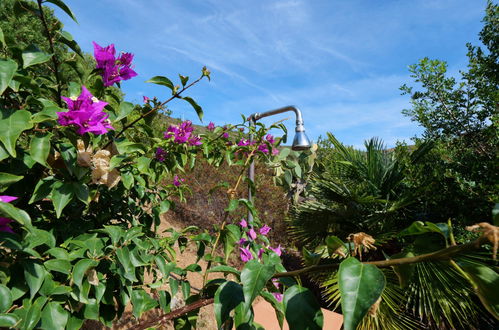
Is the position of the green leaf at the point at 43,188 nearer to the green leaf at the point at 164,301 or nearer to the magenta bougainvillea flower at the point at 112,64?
the magenta bougainvillea flower at the point at 112,64

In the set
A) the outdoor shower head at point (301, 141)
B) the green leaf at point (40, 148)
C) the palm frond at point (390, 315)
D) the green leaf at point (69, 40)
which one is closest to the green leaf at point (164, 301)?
the green leaf at point (40, 148)

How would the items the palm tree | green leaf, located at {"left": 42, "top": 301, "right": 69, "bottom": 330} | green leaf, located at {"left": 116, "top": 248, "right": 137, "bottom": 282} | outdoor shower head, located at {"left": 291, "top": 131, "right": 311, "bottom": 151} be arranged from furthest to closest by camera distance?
the palm tree < outdoor shower head, located at {"left": 291, "top": 131, "right": 311, "bottom": 151} < green leaf, located at {"left": 116, "top": 248, "right": 137, "bottom": 282} < green leaf, located at {"left": 42, "top": 301, "right": 69, "bottom": 330}

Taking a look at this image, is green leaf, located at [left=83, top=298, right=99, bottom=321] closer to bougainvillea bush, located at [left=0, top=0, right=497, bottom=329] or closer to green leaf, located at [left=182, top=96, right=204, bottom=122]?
bougainvillea bush, located at [left=0, top=0, right=497, bottom=329]

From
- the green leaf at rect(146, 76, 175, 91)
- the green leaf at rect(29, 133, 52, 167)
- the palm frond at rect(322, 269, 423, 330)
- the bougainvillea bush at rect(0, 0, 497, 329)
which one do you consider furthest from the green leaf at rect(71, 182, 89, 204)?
the palm frond at rect(322, 269, 423, 330)

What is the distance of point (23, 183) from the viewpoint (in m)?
0.80

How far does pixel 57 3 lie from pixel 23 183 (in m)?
0.48

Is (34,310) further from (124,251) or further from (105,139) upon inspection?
(105,139)

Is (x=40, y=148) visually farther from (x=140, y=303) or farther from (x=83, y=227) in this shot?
(x=140, y=303)

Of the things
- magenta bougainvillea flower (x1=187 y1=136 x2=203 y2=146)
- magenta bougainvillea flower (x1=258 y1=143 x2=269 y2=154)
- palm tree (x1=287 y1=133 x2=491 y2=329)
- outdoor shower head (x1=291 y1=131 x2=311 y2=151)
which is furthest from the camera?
palm tree (x1=287 y1=133 x2=491 y2=329)

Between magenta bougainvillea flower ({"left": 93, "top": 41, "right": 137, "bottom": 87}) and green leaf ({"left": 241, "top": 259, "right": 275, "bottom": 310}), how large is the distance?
77 centimetres

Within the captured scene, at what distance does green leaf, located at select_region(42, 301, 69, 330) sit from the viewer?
0.62 meters

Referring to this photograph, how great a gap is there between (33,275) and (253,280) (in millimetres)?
521

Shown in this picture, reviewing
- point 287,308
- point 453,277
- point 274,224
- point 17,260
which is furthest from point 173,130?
point 274,224

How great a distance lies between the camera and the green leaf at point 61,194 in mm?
674
